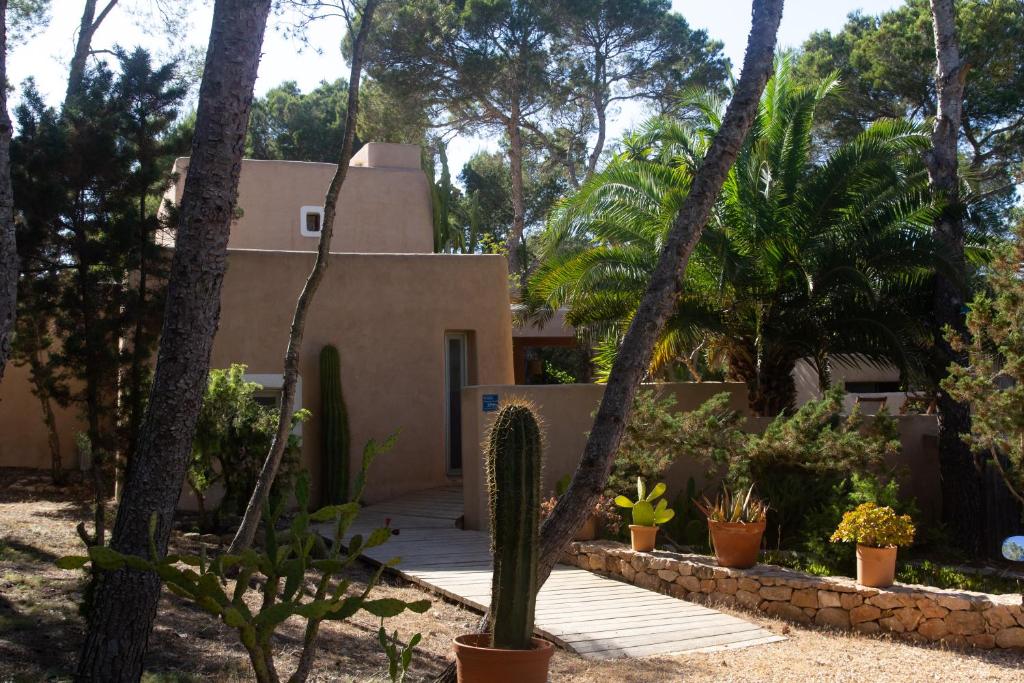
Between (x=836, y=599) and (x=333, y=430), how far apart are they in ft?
28.1

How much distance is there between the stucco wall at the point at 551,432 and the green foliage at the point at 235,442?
9.35ft

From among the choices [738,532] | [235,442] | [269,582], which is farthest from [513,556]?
[235,442]

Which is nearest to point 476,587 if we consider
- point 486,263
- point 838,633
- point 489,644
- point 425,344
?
point 838,633

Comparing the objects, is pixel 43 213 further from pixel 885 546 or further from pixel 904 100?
pixel 904 100

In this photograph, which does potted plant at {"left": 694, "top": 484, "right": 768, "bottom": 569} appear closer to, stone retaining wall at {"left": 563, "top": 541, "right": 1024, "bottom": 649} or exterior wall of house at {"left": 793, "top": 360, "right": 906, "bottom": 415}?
stone retaining wall at {"left": 563, "top": 541, "right": 1024, "bottom": 649}

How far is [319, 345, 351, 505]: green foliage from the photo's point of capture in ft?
50.9

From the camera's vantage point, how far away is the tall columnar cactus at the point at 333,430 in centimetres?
1552

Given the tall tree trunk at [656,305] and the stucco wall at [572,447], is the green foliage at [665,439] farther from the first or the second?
the tall tree trunk at [656,305]

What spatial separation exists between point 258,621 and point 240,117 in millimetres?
3068

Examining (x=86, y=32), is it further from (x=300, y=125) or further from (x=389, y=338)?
(x=300, y=125)

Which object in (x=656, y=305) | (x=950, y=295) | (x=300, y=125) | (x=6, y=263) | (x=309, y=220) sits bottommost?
(x=656, y=305)

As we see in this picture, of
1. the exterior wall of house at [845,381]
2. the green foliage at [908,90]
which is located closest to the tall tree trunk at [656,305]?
the exterior wall of house at [845,381]

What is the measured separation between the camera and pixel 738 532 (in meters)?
10.5

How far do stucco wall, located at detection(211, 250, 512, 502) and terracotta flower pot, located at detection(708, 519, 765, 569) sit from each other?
23.4 ft
